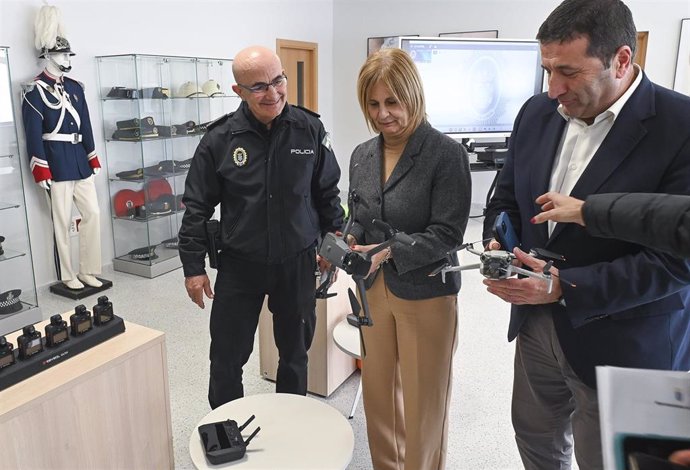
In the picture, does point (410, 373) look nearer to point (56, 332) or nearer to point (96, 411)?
point (96, 411)

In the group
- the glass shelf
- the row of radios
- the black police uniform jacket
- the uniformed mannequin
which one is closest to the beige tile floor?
the uniformed mannequin

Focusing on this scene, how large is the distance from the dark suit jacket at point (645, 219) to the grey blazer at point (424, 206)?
700 mm

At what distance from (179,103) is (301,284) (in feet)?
11.0

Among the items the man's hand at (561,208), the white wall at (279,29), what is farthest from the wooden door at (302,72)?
the man's hand at (561,208)

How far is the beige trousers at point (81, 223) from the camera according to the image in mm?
3812

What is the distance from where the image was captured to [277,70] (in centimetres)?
178

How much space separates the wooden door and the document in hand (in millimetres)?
6378

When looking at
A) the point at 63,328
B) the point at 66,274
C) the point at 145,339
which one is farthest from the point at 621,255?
the point at 66,274

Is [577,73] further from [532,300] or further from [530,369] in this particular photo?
[530,369]

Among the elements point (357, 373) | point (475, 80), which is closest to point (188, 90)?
point (475, 80)

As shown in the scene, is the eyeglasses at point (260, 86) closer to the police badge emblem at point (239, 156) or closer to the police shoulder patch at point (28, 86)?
the police badge emblem at point (239, 156)

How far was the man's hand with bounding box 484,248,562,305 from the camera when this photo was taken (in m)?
1.21

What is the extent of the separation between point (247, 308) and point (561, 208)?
124cm

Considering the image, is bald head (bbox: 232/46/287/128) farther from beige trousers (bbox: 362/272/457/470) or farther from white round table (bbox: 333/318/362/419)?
white round table (bbox: 333/318/362/419)
